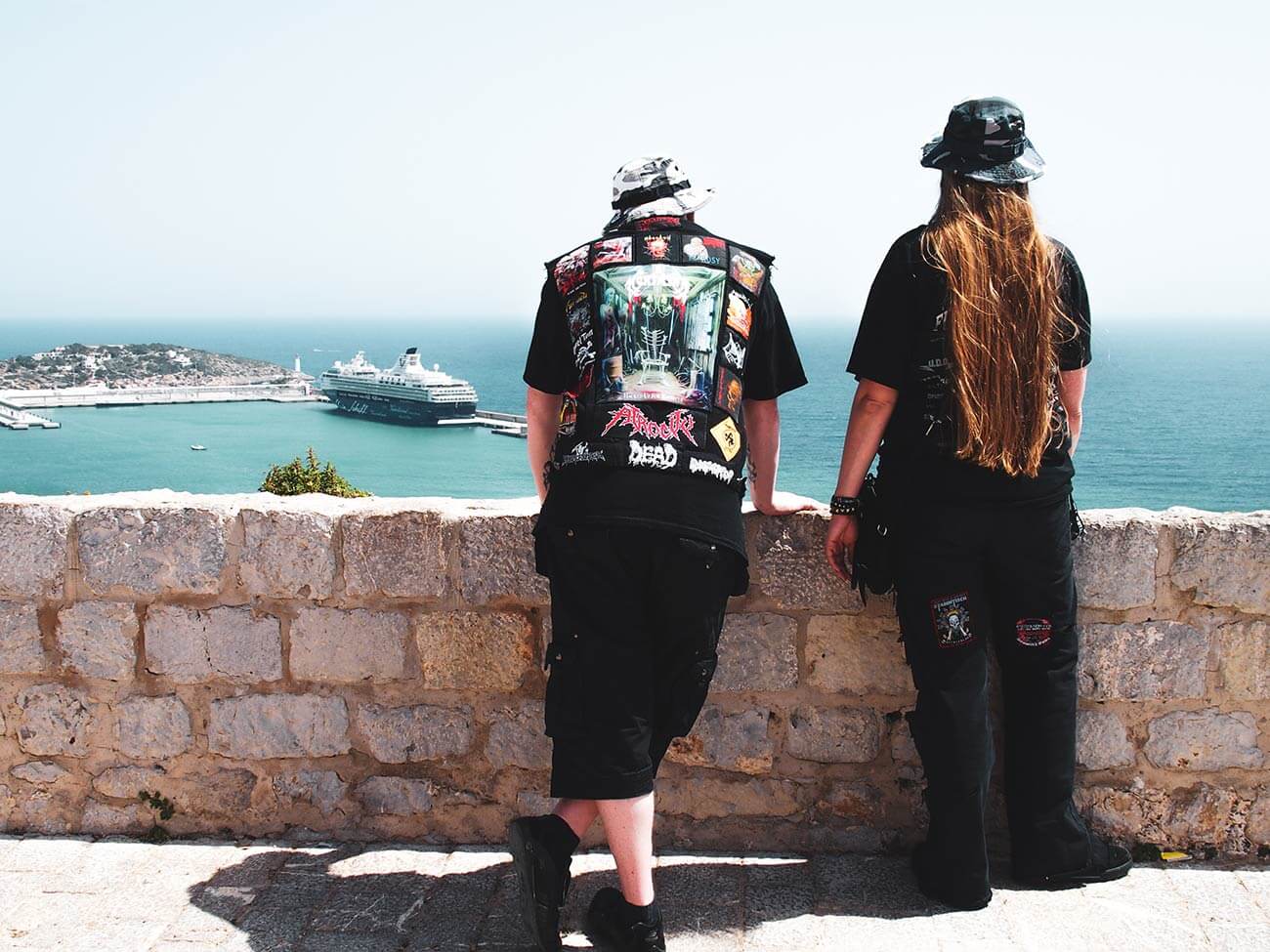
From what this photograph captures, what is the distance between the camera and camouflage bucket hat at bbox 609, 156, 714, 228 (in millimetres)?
2574

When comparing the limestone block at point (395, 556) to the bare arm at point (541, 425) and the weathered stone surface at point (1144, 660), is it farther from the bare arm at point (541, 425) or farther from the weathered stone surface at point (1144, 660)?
the weathered stone surface at point (1144, 660)

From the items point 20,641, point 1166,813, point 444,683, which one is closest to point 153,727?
point 20,641

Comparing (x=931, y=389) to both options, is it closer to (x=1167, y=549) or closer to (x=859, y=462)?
(x=859, y=462)

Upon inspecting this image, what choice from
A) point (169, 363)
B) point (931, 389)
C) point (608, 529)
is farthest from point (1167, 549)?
point (169, 363)

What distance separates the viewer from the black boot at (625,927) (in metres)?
2.57

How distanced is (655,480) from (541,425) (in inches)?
17.5

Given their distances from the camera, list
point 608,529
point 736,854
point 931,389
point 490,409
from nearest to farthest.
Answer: point 608,529 < point 931,389 < point 736,854 < point 490,409

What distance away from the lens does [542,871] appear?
2.55 meters

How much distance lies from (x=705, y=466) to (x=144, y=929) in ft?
5.59

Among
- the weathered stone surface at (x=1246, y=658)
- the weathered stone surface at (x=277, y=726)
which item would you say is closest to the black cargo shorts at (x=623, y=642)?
the weathered stone surface at (x=277, y=726)

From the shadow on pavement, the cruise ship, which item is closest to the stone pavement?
the shadow on pavement

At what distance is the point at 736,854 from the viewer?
3184 millimetres

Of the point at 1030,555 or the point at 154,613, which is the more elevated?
the point at 1030,555

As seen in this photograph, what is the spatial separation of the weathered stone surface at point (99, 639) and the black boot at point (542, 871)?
4.33 ft
